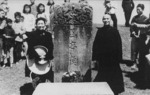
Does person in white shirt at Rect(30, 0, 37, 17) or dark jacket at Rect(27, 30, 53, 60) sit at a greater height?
person in white shirt at Rect(30, 0, 37, 17)

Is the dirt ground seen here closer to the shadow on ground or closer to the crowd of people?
the shadow on ground

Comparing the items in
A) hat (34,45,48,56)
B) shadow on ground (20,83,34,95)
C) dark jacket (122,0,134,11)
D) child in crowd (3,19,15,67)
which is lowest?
shadow on ground (20,83,34,95)

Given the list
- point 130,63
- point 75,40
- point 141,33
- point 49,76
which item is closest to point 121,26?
point 130,63

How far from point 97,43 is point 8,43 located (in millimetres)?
4918

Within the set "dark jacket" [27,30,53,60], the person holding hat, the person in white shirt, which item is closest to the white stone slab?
the person holding hat

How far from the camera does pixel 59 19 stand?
9.77m

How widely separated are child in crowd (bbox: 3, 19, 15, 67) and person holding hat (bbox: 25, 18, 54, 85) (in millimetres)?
4038

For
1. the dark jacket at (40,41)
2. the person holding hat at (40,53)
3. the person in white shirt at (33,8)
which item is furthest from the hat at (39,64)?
the person in white shirt at (33,8)

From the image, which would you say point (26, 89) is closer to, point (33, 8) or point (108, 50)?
point (108, 50)

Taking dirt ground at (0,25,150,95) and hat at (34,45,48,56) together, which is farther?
dirt ground at (0,25,150,95)

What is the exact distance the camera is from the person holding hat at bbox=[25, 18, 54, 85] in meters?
8.62

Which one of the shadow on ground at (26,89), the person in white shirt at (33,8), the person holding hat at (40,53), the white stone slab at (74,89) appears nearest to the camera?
the white stone slab at (74,89)

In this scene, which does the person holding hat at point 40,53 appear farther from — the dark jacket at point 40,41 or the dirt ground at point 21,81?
the dirt ground at point 21,81

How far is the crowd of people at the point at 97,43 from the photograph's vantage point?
873cm
